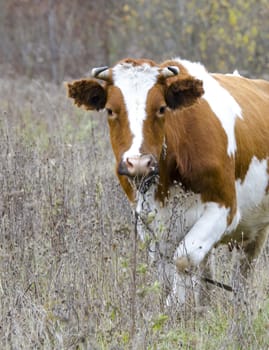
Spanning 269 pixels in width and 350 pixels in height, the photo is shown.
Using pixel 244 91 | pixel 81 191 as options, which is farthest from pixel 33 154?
pixel 244 91

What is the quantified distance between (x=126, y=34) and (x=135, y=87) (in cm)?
1675

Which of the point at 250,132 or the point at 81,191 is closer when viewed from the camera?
the point at 250,132

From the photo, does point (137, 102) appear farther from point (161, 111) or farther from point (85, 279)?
point (85, 279)

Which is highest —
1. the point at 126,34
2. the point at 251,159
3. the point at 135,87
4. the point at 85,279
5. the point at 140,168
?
the point at 135,87

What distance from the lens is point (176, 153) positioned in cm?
646

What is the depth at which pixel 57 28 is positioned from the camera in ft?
77.7

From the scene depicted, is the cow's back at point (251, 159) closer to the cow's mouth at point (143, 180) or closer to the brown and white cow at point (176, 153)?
the brown and white cow at point (176, 153)

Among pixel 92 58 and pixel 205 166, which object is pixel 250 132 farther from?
pixel 92 58

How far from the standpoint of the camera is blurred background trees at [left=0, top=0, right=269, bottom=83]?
60.9 ft

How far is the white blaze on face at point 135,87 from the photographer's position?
6.05 m

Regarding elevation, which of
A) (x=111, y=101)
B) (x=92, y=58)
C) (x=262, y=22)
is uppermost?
(x=111, y=101)

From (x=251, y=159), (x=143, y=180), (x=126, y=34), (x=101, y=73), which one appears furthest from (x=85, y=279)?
(x=126, y=34)

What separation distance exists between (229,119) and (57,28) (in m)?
17.2

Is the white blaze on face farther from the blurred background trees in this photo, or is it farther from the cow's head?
the blurred background trees
